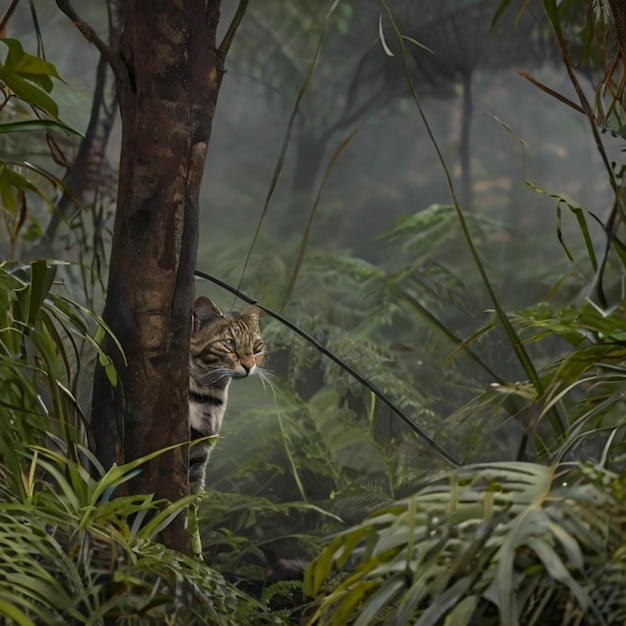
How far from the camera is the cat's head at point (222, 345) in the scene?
4.51ft

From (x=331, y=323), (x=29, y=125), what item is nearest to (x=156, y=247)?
(x=29, y=125)

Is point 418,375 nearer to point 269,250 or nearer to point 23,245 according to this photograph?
point 269,250

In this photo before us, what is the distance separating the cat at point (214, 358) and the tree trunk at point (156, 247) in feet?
1.56

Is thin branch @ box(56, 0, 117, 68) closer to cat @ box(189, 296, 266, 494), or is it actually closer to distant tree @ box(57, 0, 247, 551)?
distant tree @ box(57, 0, 247, 551)

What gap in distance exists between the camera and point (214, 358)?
1.39 metres

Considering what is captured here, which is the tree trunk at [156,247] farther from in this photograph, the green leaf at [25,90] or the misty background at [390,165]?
the misty background at [390,165]

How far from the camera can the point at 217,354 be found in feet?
4.54

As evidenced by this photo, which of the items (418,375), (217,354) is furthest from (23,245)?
(418,375)

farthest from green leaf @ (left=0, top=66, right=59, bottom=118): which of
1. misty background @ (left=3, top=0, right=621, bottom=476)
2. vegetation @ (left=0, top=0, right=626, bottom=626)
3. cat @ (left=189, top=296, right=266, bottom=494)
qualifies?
misty background @ (left=3, top=0, right=621, bottom=476)

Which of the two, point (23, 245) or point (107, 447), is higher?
point (23, 245)

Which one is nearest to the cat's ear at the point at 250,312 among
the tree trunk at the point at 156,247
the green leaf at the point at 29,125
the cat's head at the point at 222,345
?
the cat's head at the point at 222,345

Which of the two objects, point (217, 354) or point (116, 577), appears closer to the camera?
point (116, 577)

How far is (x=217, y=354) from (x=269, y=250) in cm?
77

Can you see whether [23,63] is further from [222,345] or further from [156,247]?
[222,345]
